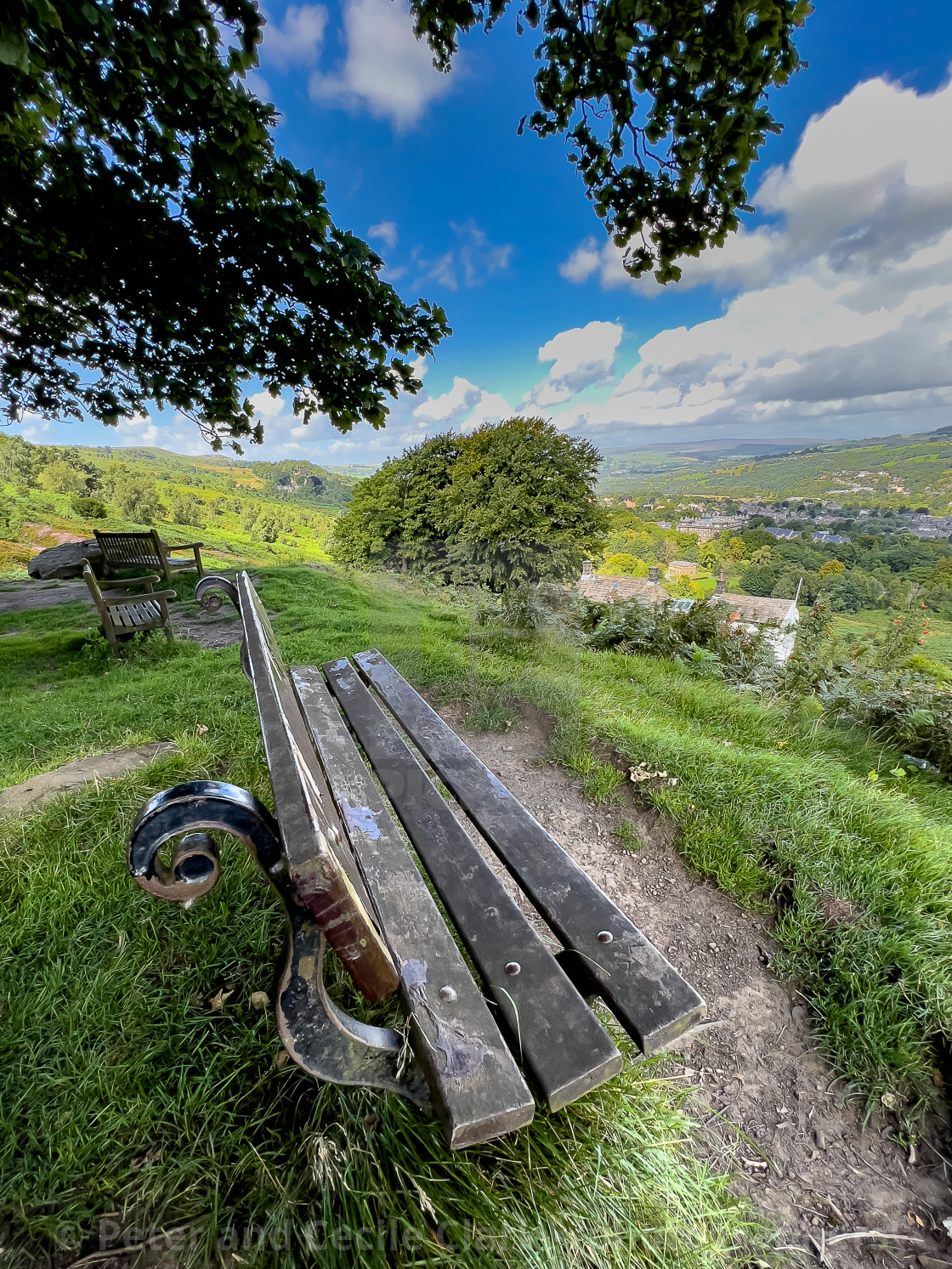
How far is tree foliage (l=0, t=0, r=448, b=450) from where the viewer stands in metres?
2.11

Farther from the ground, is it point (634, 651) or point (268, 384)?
point (268, 384)

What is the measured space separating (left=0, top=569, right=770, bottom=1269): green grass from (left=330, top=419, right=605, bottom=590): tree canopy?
18.9 ft

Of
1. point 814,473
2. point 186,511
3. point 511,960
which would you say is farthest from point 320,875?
point 814,473

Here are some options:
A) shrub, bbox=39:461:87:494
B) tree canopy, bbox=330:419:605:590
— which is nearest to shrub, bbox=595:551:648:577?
tree canopy, bbox=330:419:605:590

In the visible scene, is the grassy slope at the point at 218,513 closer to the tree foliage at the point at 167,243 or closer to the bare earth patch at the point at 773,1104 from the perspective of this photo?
the tree foliage at the point at 167,243

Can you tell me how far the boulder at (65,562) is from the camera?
738 cm

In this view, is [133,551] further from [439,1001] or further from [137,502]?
[137,502]

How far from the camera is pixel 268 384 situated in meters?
3.84

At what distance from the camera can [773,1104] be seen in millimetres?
1439

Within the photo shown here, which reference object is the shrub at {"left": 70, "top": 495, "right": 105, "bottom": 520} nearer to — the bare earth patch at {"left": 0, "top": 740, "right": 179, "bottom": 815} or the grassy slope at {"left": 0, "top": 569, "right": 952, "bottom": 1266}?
the grassy slope at {"left": 0, "top": 569, "right": 952, "bottom": 1266}

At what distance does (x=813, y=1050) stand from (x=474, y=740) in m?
2.24

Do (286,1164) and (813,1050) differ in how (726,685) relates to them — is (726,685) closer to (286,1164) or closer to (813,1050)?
(813,1050)

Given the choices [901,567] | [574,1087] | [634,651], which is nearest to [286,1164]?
[574,1087]

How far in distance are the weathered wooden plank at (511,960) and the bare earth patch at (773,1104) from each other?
749mm
